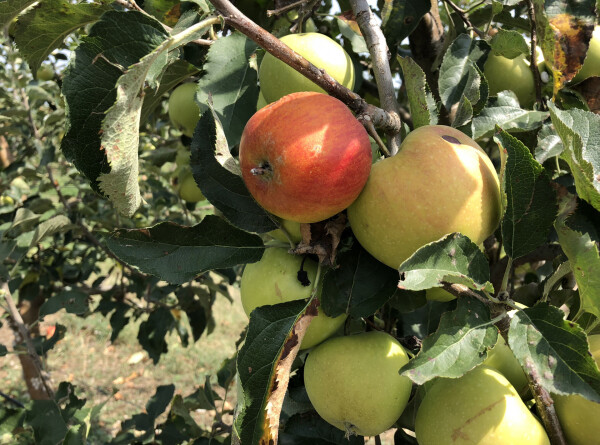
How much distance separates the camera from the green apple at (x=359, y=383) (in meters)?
0.84

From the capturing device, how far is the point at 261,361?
0.70 m

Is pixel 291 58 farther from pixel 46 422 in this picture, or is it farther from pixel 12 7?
pixel 46 422

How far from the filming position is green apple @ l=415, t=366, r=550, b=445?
72cm

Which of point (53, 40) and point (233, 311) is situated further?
point (233, 311)

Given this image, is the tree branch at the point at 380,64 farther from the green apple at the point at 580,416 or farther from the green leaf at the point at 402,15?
the green apple at the point at 580,416

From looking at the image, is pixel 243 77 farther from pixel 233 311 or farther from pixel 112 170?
pixel 233 311

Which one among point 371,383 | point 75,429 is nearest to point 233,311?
point 75,429

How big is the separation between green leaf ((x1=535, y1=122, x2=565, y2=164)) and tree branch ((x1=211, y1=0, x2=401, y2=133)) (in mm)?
336

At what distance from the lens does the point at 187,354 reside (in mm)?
4305

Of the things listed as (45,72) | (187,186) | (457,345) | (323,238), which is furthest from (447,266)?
(45,72)

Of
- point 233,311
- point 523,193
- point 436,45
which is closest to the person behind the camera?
point 523,193

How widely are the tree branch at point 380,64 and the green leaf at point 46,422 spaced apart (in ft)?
4.04

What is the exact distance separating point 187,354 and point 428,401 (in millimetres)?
3786

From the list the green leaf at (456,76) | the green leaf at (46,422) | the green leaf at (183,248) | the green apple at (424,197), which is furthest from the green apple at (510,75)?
the green leaf at (46,422)
